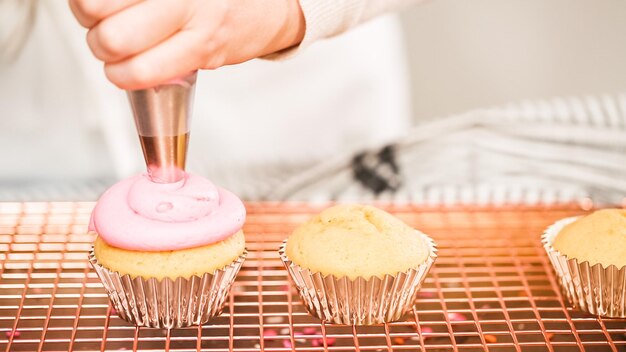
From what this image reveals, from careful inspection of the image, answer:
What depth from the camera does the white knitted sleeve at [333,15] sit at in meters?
1.17

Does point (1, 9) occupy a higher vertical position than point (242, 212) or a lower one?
lower

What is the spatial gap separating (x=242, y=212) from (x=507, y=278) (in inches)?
14.3

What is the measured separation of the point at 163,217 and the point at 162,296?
0.11m

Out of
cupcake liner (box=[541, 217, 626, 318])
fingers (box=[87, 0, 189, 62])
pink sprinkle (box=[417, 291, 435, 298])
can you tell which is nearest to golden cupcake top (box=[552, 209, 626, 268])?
cupcake liner (box=[541, 217, 626, 318])

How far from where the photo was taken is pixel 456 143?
5.29ft

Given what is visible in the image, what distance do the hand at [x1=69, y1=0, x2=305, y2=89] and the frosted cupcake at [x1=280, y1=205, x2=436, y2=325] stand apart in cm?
28

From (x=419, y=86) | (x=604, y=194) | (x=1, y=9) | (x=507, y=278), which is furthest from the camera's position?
(x=419, y=86)

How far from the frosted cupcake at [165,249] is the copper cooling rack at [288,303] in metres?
0.03

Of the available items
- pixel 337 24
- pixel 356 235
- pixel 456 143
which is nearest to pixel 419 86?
pixel 456 143

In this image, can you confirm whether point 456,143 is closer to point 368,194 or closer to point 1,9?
point 368,194

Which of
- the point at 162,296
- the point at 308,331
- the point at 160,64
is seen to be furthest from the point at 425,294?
the point at 160,64

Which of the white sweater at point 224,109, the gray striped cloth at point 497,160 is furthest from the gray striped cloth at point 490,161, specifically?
the white sweater at point 224,109

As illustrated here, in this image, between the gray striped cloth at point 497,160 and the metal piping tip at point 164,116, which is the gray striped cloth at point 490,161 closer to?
the gray striped cloth at point 497,160

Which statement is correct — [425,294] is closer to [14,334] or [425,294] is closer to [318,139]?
[14,334]
